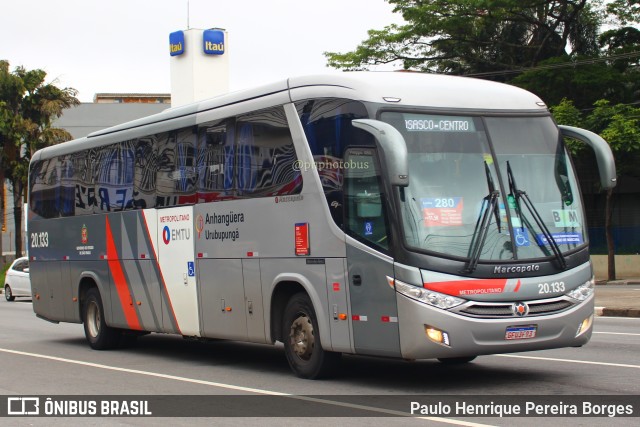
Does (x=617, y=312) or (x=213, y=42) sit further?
(x=213, y=42)

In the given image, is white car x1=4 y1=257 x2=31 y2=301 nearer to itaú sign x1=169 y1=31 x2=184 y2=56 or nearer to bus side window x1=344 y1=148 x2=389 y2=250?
bus side window x1=344 y1=148 x2=389 y2=250

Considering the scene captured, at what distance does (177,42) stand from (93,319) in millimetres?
48971

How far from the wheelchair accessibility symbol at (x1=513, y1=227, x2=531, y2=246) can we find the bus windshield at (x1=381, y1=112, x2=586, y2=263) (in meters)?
0.01

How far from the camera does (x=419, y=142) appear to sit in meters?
10.8

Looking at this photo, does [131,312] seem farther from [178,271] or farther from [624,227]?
[624,227]

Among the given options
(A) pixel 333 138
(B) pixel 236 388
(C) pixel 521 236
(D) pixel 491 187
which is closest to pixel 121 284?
(B) pixel 236 388

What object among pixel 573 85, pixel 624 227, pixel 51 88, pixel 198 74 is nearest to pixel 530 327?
pixel 573 85

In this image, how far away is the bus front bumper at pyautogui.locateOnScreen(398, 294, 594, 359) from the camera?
10.2 meters

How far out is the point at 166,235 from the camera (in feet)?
49.5

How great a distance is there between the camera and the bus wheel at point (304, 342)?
1170 cm

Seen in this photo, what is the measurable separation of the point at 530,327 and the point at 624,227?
109 ft

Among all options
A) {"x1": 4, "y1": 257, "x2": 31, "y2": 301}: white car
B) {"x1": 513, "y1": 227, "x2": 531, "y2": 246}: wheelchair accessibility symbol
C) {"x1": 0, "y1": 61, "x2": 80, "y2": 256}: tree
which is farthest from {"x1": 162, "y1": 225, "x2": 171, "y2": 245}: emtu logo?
{"x1": 0, "y1": 61, "x2": 80, "y2": 256}: tree

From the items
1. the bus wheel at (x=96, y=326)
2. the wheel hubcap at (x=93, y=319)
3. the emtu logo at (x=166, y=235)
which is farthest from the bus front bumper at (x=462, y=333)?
the wheel hubcap at (x=93, y=319)

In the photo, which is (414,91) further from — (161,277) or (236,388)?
(161,277)
